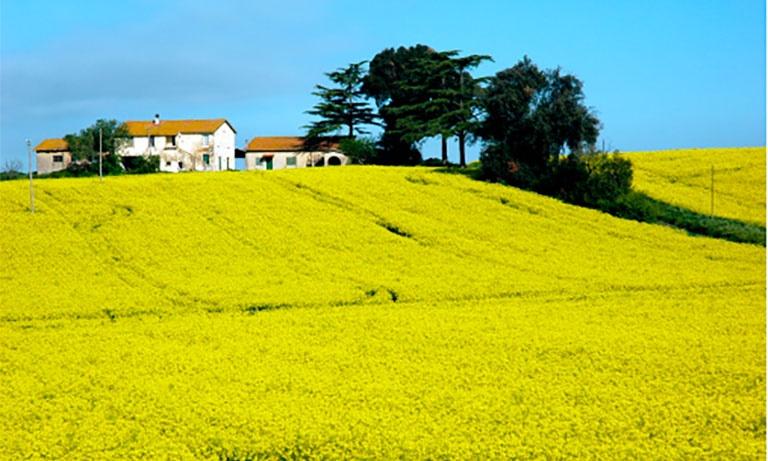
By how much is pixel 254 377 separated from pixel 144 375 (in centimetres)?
235

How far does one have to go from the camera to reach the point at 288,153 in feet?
273

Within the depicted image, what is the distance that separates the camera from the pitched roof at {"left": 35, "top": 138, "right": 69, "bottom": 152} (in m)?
81.4

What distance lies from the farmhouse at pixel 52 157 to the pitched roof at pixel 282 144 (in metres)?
17.8

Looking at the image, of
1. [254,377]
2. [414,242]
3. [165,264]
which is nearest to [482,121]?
[414,242]

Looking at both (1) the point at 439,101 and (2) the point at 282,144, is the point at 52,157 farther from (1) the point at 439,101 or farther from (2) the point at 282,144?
(1) the point at 439,101

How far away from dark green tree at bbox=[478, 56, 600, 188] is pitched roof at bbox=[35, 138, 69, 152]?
4791cm

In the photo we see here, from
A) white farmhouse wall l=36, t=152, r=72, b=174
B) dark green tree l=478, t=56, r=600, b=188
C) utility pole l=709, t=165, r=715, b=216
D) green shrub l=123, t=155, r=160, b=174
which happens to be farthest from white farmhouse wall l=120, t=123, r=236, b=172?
utility pole l=709, t=165, r=715, b=216

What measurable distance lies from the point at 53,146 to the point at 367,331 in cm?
7060

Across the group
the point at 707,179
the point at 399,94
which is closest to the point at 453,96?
the point at 399,94

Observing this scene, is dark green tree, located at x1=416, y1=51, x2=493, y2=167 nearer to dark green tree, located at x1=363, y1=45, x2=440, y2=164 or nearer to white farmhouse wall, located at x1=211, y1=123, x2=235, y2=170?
dark green tree, located at x1=363, y1=45, x2=440, y2=164

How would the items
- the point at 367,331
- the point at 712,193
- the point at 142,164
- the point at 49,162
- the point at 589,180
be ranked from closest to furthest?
1. the point at 367,331
2. the point at 589,180
3. the point at 712,193
4. the point at 142,164
5. the point at 49,162

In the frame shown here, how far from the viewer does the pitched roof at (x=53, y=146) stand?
8138 centimetres

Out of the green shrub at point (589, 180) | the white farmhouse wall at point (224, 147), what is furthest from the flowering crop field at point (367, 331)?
the white farmhouse wall at point (224, 147)

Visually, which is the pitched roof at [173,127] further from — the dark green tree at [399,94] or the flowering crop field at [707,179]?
the flowering crop field at [707,179]
